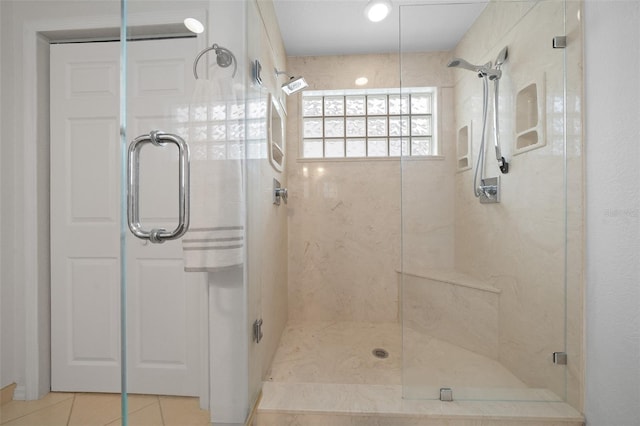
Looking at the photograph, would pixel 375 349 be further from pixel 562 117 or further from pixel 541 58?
pixel 541 58

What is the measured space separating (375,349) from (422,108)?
60.6 inches

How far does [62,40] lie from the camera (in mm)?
853

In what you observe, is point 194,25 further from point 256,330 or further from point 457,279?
point 457,279

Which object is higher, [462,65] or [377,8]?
[377,8]

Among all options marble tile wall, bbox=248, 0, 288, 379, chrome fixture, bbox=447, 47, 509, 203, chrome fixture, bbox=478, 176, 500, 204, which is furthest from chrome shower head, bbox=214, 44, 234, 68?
chrome fixture, bbox=478, 176, 500, 204

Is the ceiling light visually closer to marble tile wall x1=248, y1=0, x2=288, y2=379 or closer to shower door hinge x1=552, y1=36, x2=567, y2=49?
marble tile wall x1=248, y1=0, x2=288, y2=379

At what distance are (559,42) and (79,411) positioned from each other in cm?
244

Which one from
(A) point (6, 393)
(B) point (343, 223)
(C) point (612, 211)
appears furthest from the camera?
(B) point (343, 223)

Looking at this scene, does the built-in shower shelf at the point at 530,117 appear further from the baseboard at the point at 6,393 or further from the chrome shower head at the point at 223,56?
the baseboard at the point at 6,393

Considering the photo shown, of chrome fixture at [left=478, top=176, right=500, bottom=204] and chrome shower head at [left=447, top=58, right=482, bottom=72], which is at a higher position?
chrome shower head at [left=447, top=58, right=482, bottom=72]

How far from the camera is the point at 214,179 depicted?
978mm

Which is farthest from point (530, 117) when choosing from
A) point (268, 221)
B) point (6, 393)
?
point (6, 393)

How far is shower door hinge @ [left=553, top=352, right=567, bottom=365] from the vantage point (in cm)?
127

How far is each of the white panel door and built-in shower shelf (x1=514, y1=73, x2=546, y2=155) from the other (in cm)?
147
